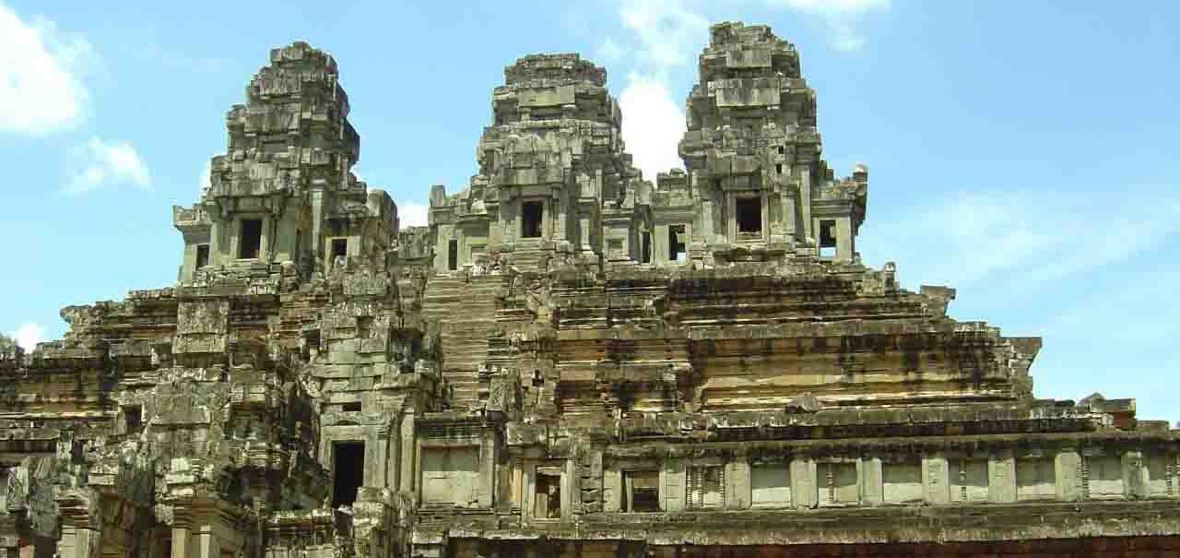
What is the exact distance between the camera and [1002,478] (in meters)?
30.8

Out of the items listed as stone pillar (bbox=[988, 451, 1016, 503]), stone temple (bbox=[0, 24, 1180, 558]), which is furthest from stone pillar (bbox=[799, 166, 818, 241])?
stone pillar (bbox=[988, 451, 1016, 503])

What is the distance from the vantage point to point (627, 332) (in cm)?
4072

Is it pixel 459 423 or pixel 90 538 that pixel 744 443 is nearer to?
pixel 459 423

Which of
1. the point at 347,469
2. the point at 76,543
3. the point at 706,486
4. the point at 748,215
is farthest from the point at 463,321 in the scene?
the point at 76,543

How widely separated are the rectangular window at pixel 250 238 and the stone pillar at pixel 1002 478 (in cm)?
3418

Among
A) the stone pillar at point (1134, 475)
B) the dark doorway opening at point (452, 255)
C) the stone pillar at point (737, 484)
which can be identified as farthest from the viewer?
the dark doorway opening at point (452, 255)

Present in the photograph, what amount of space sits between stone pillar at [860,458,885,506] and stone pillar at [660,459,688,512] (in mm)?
3451

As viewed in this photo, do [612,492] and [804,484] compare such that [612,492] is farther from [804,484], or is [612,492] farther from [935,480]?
[935,480]

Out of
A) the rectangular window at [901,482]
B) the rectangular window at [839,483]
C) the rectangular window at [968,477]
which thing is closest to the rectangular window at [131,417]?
the rectangular window at [839,483]

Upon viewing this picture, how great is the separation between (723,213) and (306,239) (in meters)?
16.1

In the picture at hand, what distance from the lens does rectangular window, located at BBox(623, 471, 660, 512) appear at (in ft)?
103

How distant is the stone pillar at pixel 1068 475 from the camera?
30.5 m

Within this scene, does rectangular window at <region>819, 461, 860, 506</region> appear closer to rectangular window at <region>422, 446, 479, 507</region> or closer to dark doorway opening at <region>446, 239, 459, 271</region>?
rectangular window at <region>422, 446, 479, 507</region>

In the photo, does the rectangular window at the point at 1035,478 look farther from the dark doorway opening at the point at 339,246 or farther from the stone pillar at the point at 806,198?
the dark doorway opening at the point at 339,246
